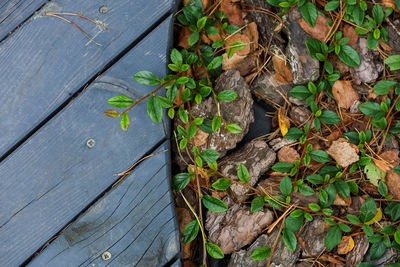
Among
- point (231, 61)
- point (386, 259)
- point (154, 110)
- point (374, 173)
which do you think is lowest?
point (386, 259)

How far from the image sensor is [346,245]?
163 centimetres

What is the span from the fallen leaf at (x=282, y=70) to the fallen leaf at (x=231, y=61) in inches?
5.7

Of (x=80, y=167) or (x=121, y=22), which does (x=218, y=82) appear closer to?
(x=121, y=22)

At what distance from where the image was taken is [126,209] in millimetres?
1577

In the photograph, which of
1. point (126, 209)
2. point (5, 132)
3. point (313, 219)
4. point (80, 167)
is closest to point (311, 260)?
point (313, 219)

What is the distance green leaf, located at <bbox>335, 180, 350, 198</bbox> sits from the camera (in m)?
1.62

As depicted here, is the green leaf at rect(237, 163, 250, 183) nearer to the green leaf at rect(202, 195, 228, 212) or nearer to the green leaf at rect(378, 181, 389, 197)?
the green leaf at rect(202, 195, 228, 212)

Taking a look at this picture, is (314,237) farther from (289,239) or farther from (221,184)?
(221,184)

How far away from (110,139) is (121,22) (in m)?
0.49

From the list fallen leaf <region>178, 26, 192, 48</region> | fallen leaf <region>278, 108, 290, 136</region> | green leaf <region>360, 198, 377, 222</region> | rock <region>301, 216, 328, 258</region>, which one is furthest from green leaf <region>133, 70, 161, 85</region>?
green leaf <region>360, 198, 377, 222</region>

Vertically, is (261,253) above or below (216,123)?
below

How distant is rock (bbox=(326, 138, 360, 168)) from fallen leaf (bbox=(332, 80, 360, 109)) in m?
0.16

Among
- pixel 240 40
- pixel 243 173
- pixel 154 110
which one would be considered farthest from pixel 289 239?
pixel 240 40

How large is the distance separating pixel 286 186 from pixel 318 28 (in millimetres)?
691
